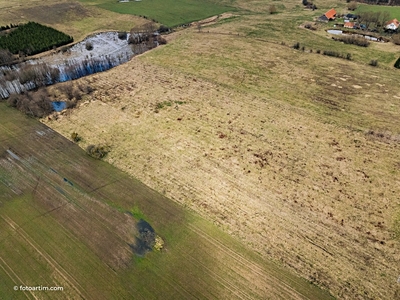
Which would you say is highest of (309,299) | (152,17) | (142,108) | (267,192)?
(152,17)

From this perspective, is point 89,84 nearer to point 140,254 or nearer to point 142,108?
point 142,108

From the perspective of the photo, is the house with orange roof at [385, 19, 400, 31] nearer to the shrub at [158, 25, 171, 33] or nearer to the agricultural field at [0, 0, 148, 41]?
the shrub at [158, 25, 171, 33]

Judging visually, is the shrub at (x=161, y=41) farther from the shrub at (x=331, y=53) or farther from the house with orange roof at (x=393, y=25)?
the house with orange roof at (x=393, y=25)

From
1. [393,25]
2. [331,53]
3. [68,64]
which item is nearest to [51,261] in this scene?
[68,64]

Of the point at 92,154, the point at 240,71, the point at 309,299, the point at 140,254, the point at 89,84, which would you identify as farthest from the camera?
the point at 240,71

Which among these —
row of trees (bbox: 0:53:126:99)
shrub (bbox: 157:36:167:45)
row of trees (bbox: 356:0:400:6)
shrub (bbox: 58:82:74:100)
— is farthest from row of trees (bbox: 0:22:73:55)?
row of trees (bbox: 356:0:400:6)

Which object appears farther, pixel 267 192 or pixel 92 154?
pixel 92 154

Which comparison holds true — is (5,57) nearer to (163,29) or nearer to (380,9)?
(163,29)

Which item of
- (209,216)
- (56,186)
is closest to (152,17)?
(56,186)
